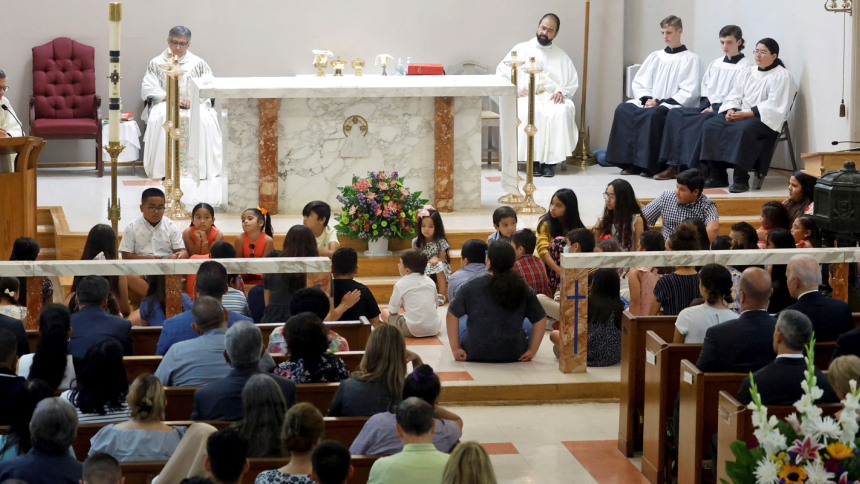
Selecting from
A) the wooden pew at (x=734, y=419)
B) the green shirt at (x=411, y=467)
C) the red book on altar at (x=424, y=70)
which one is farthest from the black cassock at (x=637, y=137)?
the green shirt at (x=411, y=467)

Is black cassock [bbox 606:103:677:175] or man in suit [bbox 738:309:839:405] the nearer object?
man in suit [bbox 738:309:839:405]

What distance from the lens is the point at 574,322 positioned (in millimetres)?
5863

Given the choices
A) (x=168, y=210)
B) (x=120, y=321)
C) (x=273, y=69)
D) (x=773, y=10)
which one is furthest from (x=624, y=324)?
(x=273, y=69)

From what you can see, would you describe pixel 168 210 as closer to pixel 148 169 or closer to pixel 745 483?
pixel 148 169

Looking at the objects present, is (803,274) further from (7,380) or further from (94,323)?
(7,380)

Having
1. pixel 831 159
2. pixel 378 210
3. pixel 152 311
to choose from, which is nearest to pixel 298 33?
pixel 378 210

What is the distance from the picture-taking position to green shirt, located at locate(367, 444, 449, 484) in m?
3.46

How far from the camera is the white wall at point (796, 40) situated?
10.0 metres

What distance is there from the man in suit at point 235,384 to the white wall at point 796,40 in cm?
723

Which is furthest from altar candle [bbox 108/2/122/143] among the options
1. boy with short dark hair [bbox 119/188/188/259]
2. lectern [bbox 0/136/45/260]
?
lectern [bbox 0/136/45/260]

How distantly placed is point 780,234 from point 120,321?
3350 millimetres

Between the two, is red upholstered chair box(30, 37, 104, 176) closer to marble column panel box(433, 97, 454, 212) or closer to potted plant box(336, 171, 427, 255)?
marble column panel box(433, 97, 454, 212)

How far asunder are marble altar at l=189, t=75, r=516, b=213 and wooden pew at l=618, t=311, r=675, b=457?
13.9ft

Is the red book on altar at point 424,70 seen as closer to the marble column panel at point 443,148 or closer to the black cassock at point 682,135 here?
the marble column panel at point 443,148
